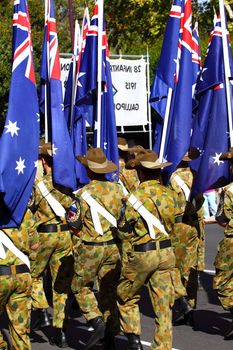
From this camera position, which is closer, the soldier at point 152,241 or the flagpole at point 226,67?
the soldier at point 152,241

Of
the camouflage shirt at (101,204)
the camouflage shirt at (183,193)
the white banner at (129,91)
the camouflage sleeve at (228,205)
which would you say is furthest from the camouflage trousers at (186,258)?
the white banner at (129,91)

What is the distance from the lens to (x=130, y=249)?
29.2 feet

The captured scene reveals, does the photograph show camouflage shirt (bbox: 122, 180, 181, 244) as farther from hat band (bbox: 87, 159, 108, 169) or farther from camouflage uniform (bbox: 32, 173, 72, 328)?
camouflage uniform (bbox: 32, 173, 72, 328)

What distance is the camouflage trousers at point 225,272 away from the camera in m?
9.79

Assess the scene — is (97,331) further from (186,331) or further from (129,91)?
(129,91)

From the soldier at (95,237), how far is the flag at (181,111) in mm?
1580

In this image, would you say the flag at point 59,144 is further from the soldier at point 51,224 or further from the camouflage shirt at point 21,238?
the camouflage shirt at point 21,238

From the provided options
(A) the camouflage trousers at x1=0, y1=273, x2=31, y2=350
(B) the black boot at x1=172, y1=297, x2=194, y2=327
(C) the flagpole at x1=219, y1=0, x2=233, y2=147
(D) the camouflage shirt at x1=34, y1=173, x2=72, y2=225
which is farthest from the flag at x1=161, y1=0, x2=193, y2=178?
(A) the camouflage trousers at x1=0, y1=273, x2=31, y2=350

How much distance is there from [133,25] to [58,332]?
99.9ft

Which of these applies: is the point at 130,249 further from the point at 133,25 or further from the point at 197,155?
the point at 133,25

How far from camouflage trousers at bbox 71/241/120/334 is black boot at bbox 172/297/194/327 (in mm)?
1358

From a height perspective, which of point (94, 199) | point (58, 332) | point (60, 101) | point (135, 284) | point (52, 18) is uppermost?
point (52, 18)

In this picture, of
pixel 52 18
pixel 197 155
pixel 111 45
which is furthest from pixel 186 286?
pixel 111 45

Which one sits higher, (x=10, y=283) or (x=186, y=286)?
(x=10, y=283)
